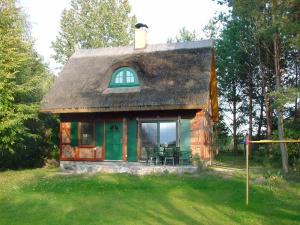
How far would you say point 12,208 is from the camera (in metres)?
9.57

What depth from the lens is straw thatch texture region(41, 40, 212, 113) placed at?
16453 mm

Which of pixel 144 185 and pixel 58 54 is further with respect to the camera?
pixel 58 54

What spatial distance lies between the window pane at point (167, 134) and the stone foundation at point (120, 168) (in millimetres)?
1396

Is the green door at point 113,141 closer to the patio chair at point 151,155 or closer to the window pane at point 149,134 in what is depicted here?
the window pane at point 149,134

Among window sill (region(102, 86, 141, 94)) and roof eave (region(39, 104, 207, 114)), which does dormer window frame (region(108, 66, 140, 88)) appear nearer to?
window sill (region(102, 86, 141, 94))

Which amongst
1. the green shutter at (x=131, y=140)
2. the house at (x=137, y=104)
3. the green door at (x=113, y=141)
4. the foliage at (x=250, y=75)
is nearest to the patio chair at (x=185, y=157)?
the house at (x=137, y=104)

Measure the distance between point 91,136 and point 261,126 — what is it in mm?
18882

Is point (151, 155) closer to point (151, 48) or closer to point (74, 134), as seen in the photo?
A: point (74, 134)

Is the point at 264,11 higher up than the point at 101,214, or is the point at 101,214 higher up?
the point at 264,11

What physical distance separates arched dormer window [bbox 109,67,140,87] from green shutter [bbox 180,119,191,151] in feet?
9.22

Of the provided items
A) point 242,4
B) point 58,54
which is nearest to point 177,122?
point 242,4

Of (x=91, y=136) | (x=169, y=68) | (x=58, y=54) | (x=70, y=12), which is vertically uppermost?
(x=70, y=12)

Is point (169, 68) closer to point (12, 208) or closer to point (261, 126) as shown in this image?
point (12, 208)

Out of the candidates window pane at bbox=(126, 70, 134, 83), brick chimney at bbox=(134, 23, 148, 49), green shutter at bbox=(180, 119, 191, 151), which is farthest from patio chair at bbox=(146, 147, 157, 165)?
brick chimney at bbox=(134, 23, 148, 49)
